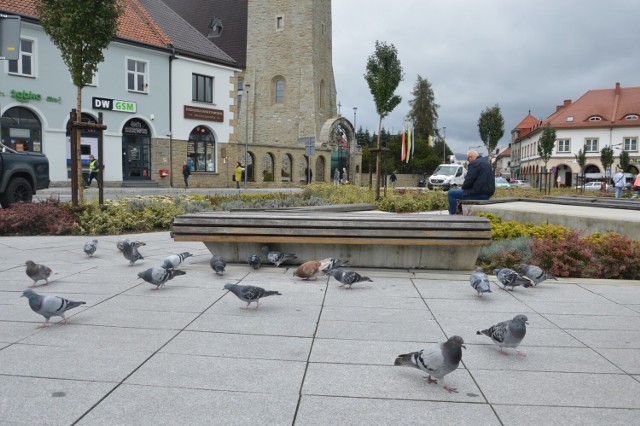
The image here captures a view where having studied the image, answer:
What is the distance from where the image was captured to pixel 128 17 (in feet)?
108

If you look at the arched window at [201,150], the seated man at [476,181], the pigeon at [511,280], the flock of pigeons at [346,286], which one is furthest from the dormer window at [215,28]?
the pigeon at [511,280]

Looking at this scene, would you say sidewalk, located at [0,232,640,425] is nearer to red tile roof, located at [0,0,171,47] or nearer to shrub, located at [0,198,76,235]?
shrub, located at [0,198,76,235]

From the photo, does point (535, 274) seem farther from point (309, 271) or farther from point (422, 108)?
point (422, 108)

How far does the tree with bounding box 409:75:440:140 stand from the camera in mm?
92750

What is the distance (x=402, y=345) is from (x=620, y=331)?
219cm

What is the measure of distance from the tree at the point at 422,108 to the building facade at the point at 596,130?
70.8 ft

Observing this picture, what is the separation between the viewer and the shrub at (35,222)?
38.3 ft

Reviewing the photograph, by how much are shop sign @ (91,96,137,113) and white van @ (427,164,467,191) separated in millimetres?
20810

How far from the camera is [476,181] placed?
1132 cm

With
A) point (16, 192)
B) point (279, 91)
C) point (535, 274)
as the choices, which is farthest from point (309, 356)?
point (279, 91)

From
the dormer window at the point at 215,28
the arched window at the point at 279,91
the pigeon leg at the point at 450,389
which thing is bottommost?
the pigeon leg at the point at 450,389

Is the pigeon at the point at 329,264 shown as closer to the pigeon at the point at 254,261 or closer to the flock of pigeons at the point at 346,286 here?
the flock of pigeons at the point at 346,286

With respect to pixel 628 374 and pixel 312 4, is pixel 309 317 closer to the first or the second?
pixel 628 374

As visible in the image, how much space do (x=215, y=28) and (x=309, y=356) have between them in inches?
2085
